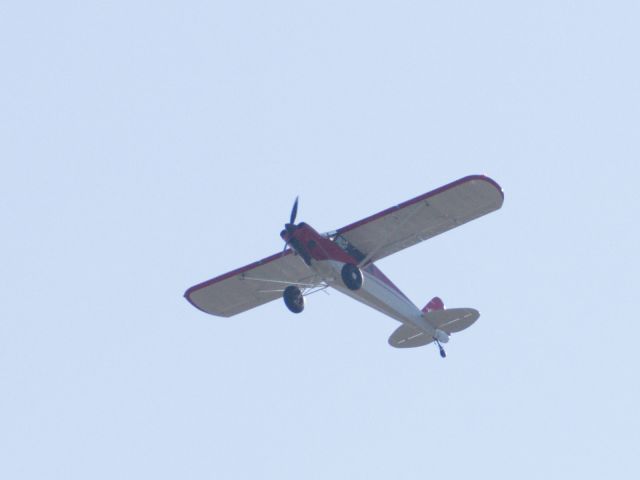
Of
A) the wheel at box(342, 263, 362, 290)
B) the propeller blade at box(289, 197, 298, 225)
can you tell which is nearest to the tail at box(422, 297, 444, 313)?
the wheel at box(342, 263, 362, 290)

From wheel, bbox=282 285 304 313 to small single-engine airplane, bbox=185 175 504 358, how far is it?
21 millimetres

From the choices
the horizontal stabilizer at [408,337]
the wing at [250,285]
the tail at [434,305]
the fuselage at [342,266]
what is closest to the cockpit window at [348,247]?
the fuselage at [342,266]

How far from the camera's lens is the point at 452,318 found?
131ft

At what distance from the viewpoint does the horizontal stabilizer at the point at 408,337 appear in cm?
4003

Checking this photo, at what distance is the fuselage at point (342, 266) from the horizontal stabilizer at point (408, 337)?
15 cm

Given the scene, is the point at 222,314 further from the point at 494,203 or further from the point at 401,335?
the point at 494,203

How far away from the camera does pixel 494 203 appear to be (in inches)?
1469

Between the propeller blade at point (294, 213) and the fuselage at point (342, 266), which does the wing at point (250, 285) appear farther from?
the propeller blade at point (294, 213)

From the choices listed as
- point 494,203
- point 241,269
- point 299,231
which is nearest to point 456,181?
point 494,203

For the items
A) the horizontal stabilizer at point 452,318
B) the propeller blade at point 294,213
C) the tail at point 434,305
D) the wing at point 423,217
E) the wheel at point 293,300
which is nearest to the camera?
the wing at point 423,217

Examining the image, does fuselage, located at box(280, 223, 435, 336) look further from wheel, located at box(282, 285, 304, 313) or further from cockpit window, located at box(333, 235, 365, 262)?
wheel, located at box(282, 285, 304, 313)

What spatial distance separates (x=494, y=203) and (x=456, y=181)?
37.7 inches

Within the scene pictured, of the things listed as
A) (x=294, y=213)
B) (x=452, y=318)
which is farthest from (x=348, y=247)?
(x=452, y=318)

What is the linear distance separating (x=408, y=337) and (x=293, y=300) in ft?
12.1
